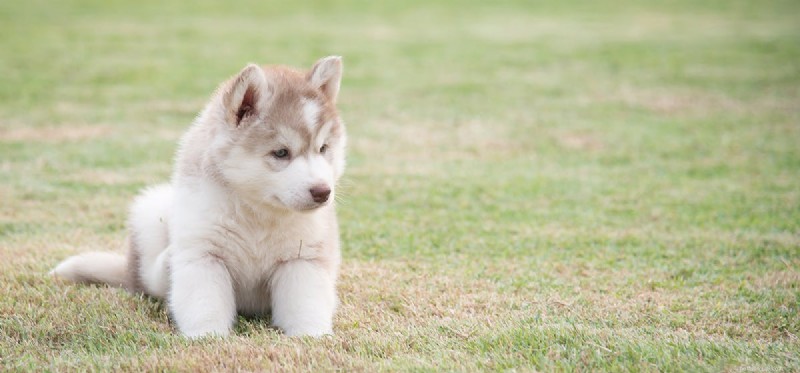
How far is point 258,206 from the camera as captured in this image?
3.99 m

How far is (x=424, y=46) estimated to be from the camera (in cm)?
1593

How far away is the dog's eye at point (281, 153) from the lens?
12.8 ft

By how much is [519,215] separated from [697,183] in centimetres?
202

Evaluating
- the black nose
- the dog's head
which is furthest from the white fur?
the black nose

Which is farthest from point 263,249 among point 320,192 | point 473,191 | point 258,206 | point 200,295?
point 473,191

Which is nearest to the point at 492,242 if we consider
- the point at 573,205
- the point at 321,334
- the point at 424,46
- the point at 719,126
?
the point at 573,205

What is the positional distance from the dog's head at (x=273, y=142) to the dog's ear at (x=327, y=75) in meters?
0.13

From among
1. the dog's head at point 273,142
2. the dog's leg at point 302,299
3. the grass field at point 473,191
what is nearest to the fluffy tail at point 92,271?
the grass field at point 473,191

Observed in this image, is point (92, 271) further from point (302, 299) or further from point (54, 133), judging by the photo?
point (54, 133)

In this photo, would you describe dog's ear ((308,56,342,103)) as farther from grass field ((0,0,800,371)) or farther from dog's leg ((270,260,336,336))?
grass field ((0,0,800,371))

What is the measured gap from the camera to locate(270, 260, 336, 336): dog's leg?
3.99m

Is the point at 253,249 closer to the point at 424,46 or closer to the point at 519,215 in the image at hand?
the point at 519,215

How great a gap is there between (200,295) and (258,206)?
47 cm

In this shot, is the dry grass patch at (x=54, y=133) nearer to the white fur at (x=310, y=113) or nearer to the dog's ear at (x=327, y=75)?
the dog's ear at (x=327, y=75)
